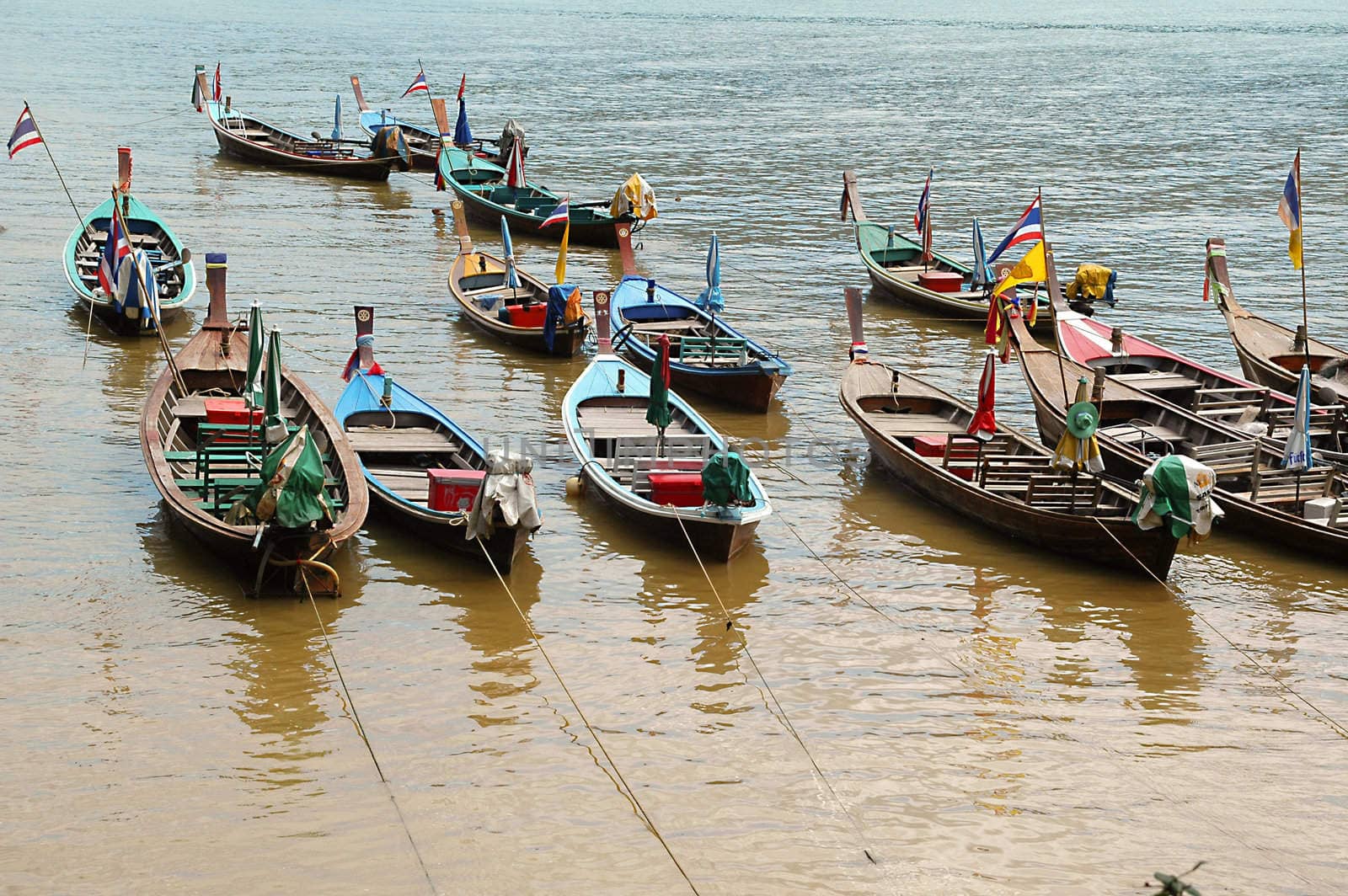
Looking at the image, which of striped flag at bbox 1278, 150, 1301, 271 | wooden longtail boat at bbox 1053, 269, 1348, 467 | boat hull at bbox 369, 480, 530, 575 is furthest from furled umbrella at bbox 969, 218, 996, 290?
boat hull at bbox 369, 480, 530, 575

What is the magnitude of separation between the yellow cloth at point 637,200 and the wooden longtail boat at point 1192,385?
552 inches

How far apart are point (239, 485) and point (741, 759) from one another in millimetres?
7914

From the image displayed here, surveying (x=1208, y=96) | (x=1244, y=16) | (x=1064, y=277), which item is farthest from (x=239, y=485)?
(x=1244, y=16)

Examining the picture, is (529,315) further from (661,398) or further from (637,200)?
(637,200)

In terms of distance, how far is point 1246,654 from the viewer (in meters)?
17.5

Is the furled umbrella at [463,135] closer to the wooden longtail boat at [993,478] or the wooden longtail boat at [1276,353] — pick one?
the wooden longtail boat at [993,478]

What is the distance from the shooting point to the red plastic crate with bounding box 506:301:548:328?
2911cm

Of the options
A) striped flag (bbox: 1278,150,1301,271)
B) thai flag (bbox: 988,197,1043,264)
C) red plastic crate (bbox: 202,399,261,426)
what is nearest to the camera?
red plastic crate (bbox: 202,399,261,426)

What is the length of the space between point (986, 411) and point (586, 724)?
9022mm

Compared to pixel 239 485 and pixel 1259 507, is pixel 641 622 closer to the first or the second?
pixel 239 485

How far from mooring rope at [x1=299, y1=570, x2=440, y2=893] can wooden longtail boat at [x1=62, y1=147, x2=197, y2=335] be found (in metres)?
12.4

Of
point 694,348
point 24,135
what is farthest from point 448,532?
point 24,135

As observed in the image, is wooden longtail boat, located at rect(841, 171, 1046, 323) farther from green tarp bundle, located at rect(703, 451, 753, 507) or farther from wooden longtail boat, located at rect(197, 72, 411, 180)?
wooden longtail boat, located at rect(197, 72, 411, 180)

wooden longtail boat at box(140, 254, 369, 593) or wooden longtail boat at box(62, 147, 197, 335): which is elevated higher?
wooden longtail boat at box(62, 147, 197, 335)
